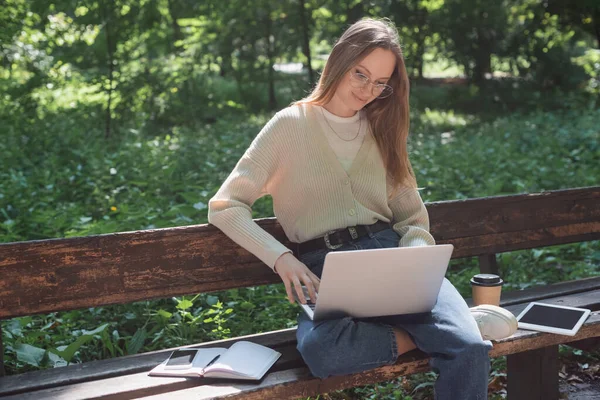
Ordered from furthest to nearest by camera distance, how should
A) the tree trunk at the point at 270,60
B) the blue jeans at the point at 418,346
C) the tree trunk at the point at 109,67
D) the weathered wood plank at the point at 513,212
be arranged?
the tree trunk at the point at 270,60
the tree trunk at the point at 109,67
the weathered wood plank at the point at 513,212
the blue jeans at the point at 418,346

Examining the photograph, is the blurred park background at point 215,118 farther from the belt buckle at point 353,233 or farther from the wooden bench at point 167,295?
the belt buckle at point 353,233

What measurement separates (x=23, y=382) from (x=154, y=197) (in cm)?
278

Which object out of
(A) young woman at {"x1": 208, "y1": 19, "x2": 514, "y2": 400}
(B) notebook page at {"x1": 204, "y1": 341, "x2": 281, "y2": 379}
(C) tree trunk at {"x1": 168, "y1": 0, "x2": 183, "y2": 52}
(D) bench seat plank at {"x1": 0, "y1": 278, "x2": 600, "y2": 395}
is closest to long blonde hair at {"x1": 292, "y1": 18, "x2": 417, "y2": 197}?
(A) young woman at {"x1": 208, "y1": 19, "x2": 514, "y2": 400}

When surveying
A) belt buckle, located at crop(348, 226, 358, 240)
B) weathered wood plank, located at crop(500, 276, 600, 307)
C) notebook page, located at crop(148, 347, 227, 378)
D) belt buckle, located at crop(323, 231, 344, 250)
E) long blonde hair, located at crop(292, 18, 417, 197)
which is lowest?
weathered wood plank, located at crop(500, 276, 600, 307)

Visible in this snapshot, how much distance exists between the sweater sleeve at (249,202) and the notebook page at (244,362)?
303mm

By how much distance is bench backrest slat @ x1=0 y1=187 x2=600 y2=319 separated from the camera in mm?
2451

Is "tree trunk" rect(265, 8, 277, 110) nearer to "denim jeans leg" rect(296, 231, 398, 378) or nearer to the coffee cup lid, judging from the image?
the coffee cup lid

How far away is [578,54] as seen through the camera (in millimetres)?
12445

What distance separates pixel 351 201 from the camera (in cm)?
270

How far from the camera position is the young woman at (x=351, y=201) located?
231cm

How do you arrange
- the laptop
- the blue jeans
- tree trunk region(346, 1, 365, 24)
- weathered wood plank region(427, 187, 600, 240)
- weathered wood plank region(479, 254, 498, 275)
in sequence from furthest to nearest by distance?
1. tree trunk region(346, 1, 365, 24)
2. weathered wood plank region(479, 254, 498, 275)
3. weathered wood plank region(427, 187, 600, 240)
4. the blue jeans
5. the laptop

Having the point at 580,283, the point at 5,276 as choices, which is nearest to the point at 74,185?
the point at 5,276

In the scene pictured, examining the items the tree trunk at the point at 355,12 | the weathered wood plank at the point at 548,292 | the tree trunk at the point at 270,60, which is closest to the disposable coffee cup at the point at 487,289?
the weathered wood plank at the point at 548,292

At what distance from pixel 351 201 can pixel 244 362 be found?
77cm
